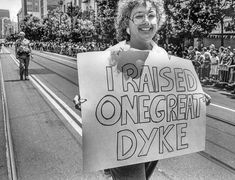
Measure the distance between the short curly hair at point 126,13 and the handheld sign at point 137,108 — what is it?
0.27 metres

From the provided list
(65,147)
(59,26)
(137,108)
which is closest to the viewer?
(137,108)

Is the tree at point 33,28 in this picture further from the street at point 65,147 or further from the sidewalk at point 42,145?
the sidewalk at point 42,145

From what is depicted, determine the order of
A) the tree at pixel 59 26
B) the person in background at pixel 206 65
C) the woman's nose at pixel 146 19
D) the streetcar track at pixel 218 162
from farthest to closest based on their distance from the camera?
the tree at pixel 59 26
the person in background at pixel 206 65
the streetcar track at pixel 218 162
the woman's nose at pixel 146 19

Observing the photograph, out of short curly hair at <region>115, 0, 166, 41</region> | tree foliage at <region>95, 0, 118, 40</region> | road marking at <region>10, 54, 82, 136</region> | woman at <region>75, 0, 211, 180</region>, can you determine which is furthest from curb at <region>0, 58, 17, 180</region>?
tree foliage at <region>95, 0, 118, 40</region>

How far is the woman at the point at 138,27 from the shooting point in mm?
2209

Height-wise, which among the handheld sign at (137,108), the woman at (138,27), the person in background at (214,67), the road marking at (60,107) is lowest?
the road marking at (60,107)

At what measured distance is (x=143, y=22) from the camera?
2205 mm

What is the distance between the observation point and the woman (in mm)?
2209

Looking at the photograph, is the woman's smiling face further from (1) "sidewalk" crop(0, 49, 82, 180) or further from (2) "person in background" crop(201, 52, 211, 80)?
(2) "person in background" crop(201, 52, 211, 80)

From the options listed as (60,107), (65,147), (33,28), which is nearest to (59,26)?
(33,28)

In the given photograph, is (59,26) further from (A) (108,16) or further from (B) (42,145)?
(B) (42,145)

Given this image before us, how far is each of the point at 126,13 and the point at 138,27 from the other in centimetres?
15

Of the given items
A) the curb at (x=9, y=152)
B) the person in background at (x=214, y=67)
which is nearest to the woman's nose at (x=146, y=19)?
the curb at (x=9, y=152)

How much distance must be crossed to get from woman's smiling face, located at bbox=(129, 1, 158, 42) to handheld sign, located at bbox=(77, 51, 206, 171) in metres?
0.12
